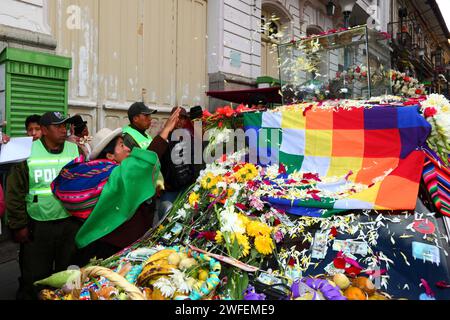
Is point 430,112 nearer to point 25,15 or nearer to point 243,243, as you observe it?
point 243,243

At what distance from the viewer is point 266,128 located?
11.7 feet

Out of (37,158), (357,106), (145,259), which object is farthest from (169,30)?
(145,259)

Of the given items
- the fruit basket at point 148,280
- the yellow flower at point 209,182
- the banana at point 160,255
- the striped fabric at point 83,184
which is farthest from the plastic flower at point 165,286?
the striped fabric at point 83,184

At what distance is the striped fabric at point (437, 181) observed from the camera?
2439 millimetres

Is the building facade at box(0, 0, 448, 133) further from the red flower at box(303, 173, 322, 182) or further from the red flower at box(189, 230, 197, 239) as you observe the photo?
the red flower at box(303, 173, 322, 182)

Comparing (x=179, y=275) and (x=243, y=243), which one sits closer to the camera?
(x=179, y=275)

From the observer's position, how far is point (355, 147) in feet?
9.82

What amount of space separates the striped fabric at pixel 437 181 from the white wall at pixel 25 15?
574cm

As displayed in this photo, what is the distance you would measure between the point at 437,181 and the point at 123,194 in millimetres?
2199

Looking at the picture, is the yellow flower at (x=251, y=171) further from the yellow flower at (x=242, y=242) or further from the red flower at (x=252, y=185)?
the yellow flower at (x=242, y=242)

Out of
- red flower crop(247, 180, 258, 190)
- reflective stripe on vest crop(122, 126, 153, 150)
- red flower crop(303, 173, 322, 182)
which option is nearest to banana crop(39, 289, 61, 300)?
red flower crop(247, 180, 258, 190)

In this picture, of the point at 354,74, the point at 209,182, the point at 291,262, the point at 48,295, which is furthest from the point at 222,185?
the point at 354,74

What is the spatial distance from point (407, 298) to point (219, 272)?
1.02 metres

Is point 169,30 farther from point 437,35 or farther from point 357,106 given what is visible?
point 437,35
